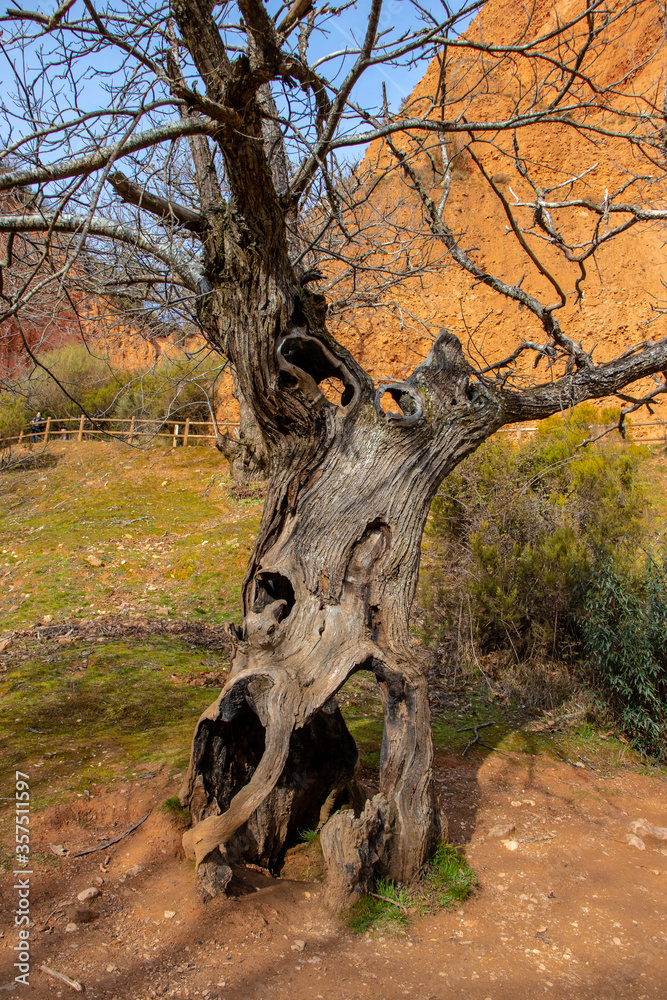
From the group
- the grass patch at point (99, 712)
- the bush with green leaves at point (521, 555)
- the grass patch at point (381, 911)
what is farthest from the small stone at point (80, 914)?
the bush with green leaves at point (521, 555)

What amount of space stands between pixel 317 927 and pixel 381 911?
0.32m

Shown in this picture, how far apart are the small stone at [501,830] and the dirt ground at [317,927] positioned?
0.04 feet

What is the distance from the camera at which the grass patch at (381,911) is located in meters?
2.78

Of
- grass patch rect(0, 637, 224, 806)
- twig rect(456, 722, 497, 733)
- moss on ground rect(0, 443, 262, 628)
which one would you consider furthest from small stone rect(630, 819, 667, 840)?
moss on ground rect(0, 443, 262, 628)

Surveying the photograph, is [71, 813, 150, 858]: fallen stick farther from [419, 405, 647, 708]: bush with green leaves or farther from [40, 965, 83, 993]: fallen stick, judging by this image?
[419, 405, 647, 708]: bush with green leaves

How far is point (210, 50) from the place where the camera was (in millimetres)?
3150

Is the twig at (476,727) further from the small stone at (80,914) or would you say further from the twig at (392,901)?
the small stone at (80,914)

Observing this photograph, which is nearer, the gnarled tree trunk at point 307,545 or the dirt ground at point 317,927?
the dirt ground at point 317,927

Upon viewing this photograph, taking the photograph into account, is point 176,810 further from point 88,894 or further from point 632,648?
point 632,648

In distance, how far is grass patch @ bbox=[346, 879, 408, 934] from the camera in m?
2.78

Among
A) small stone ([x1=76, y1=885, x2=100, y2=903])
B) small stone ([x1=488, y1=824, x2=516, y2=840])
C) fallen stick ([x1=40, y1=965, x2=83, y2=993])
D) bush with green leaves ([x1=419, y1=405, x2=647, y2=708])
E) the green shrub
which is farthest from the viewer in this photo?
bush with green leaves ([x1=419, y1=405, x2=647, y2=708])

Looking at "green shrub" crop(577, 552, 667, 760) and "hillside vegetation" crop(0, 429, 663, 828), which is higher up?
"green shrub" crop(577, 552, 667, 760)

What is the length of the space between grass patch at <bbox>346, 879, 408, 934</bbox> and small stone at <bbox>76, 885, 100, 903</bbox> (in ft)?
3.80

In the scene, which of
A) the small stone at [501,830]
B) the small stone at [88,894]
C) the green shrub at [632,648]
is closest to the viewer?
the small stone at [88,894]
